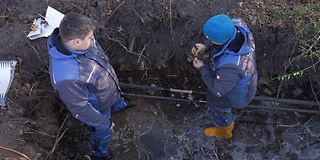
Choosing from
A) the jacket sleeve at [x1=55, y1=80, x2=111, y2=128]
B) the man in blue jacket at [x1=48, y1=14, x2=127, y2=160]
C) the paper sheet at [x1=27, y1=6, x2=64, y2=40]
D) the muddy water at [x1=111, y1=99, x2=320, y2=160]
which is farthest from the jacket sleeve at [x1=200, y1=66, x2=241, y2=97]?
the paper sheet at [x1=27, y1=6, x2=64, y2=40]

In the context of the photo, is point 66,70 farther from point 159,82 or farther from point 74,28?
point 159,82

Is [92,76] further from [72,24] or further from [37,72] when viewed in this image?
[37,72]

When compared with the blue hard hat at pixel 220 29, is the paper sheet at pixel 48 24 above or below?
below

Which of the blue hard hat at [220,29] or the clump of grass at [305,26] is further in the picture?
the clump of grass at [305,26]

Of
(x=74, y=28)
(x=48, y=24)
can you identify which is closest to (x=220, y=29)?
(x=74, y=28)

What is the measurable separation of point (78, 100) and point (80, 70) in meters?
0.27

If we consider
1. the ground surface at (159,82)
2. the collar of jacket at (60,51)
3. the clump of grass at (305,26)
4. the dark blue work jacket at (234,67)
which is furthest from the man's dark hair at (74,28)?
the clump of grass at (305,26)

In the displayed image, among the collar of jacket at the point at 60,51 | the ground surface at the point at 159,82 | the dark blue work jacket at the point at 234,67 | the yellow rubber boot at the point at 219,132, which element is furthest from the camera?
the yellow rubber boot at the point at 219,132

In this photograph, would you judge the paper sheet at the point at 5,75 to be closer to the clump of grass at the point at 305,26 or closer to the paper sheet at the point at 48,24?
the paper sheet at the point at 48,24

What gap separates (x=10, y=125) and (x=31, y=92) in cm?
48

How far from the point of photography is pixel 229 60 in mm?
3510

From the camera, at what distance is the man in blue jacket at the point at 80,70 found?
10.4ft

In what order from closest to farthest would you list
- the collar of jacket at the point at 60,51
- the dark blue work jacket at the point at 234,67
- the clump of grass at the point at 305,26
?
the collar of jacket at the point at 60,51
the dark blue work jacket at the point at 234,67
the clump of grass at the point at 305,26

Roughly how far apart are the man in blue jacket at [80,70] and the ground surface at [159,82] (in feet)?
3.45
